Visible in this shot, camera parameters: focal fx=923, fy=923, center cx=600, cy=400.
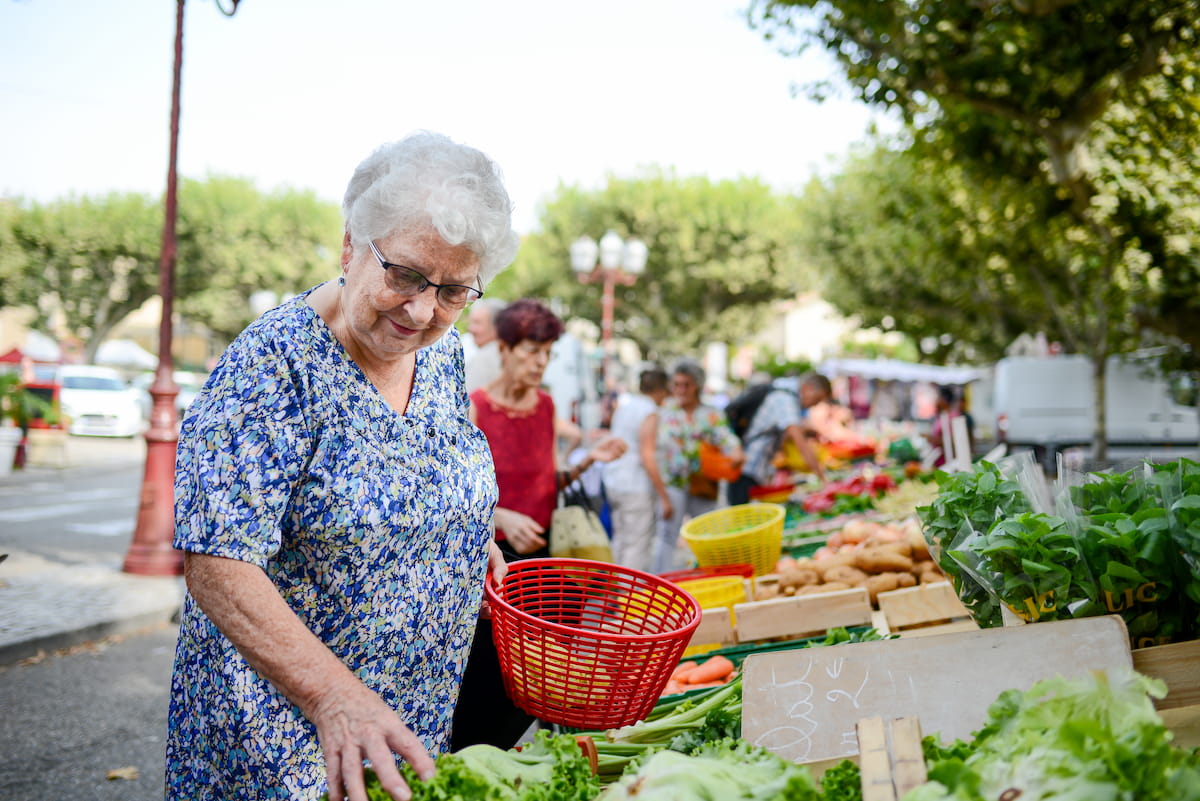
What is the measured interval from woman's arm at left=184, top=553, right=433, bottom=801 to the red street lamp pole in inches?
291

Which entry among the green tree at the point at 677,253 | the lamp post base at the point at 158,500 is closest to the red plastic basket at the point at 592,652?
the lamp post base at the point at 158,500

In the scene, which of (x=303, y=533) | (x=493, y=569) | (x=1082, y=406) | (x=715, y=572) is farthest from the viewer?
(x=1082, y=406)

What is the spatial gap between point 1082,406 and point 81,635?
1869 cm

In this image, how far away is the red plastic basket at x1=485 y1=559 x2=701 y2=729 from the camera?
2.05m

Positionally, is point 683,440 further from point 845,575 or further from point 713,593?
point 713,593

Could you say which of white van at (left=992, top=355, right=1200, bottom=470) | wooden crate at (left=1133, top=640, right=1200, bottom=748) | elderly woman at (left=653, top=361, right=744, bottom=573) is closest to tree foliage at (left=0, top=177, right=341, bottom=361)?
white van at (left=992, top=355, right=1200, bottom=470)

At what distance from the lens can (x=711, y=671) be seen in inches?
134

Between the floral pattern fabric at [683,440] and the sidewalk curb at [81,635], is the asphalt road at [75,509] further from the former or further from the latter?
the floral pattern fabric at [683,440]

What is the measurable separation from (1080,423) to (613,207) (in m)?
22.5

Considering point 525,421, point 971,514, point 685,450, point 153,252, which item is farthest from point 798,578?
point 153,252

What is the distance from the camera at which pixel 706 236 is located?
38219 millimetres

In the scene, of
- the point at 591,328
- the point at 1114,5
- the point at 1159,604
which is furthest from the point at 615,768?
the point at 591,328

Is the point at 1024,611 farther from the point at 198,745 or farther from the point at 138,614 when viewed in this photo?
the point at 138,614

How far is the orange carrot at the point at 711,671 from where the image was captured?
3404 millimetres
